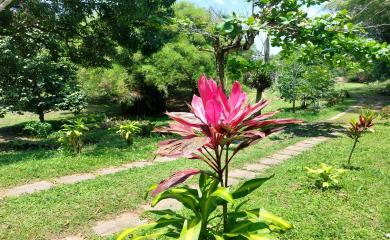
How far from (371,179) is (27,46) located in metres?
11.1

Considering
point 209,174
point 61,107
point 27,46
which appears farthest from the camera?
point 61,107

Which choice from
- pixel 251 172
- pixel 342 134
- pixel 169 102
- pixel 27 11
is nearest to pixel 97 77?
pixel 169 102

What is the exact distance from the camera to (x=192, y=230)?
2.17 m

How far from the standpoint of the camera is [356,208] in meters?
4.89

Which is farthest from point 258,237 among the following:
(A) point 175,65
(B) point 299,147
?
(A) point 175,65

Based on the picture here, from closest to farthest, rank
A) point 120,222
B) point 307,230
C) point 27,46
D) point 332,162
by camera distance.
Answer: point 307,230
point 120,222
point 332,162
point 27,46

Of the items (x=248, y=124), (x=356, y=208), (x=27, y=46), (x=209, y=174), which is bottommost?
(x=356, y=208)

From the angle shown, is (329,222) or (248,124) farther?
(329,222)

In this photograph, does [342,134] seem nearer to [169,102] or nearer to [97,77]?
[97,77]

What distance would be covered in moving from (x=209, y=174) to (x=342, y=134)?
1031cm

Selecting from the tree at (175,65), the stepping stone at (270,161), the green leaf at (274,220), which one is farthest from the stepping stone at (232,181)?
the tree at (175,65)

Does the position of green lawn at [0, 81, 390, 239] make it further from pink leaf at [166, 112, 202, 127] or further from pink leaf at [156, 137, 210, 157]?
pink leaf at [156, 137, 210, 157]

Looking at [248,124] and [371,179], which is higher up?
[248,124]

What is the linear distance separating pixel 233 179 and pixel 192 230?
4504 millimetres
